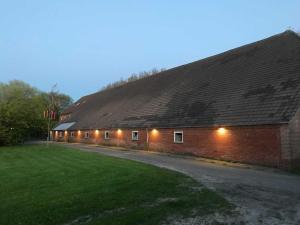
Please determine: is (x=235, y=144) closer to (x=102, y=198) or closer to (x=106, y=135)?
(x=102, y=198)

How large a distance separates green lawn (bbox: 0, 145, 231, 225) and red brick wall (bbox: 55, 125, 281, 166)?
5.64 m

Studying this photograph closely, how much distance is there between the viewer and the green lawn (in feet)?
23.4

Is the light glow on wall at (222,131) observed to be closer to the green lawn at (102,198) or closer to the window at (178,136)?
the window at (178,136)

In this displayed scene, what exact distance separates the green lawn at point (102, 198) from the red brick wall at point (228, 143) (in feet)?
18.5

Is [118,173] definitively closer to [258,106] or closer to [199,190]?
[199,190]


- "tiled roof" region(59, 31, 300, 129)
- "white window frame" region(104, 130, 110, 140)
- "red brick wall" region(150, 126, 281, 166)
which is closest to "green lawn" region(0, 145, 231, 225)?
"red brick wall" region(150, 126, 281, 166)

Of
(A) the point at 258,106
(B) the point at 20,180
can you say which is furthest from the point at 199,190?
(A) the point at 258,106

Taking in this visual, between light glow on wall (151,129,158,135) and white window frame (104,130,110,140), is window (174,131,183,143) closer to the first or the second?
light glow on wall (151,129,158,135)

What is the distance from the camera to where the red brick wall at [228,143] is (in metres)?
15.5

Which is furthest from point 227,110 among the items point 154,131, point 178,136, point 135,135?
point 135,135

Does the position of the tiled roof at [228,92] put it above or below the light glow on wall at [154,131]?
above

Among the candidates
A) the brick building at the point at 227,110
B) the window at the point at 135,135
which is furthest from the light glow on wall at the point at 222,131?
the window at the point at 135,135

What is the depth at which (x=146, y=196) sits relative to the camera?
8.78m

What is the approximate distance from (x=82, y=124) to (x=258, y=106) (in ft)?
86.9
